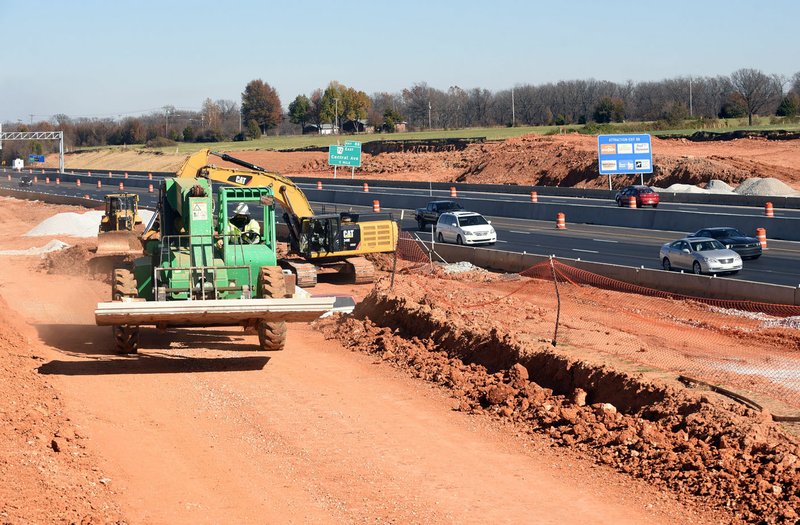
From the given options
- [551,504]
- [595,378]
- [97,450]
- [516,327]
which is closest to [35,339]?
[97,450]

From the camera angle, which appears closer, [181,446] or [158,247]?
[181,446]

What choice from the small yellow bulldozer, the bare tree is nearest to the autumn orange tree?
the bare tree

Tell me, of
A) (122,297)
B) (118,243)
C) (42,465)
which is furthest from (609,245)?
(42,465)

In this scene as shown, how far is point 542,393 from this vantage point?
49.1ft

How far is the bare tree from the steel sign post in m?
81.6

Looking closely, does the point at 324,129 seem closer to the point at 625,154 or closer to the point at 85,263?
the point at 625,154

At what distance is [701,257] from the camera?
105 feet

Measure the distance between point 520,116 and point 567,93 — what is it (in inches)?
395

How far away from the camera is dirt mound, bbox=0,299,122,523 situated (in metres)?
9.49

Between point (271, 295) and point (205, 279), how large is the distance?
46.8 inches

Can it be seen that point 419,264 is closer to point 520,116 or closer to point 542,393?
point 542,393

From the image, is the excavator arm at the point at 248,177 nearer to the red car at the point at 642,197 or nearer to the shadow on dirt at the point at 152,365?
the shadow on dirt at the point at 152,365

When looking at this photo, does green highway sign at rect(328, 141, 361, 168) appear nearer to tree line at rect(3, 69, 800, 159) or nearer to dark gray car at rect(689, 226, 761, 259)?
dark gray car at rect(689, 226, 761, 259)

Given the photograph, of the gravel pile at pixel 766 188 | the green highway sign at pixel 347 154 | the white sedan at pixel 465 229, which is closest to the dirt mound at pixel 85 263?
the white sedan at pixel 465 229
